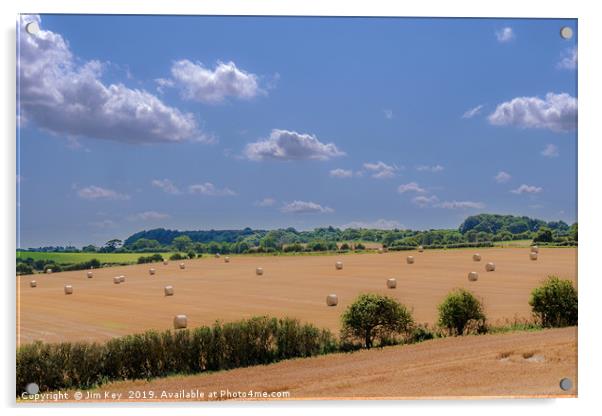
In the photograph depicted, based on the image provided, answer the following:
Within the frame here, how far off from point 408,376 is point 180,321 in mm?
3350

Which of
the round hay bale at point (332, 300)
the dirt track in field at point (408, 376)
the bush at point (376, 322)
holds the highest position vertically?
the round hay bale at point (332, 300)

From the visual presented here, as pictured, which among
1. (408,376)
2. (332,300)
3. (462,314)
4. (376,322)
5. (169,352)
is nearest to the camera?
(408,376)

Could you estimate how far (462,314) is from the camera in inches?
353

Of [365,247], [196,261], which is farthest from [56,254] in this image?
[365,247]

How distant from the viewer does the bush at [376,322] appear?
866cm

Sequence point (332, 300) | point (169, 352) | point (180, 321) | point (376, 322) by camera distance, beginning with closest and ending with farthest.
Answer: point (169, 352)
point (180, 321)
point (376, 322)
point (332, 300)

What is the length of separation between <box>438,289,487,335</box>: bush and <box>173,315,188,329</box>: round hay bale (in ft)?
12.8

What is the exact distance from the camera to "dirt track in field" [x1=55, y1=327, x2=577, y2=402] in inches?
294

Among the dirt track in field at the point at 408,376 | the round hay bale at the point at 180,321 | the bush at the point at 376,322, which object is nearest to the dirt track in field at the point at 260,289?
the round hay bale at the point at 180,321

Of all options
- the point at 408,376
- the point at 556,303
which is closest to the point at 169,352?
the point at 408,376

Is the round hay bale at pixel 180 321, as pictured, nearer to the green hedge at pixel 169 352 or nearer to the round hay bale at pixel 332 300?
the green hedge at pixel 169 352

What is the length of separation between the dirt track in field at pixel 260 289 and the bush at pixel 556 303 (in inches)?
6.0

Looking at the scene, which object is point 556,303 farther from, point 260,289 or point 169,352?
point 169,352

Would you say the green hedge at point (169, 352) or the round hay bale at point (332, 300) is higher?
the round hay bale at point (332, 300)
